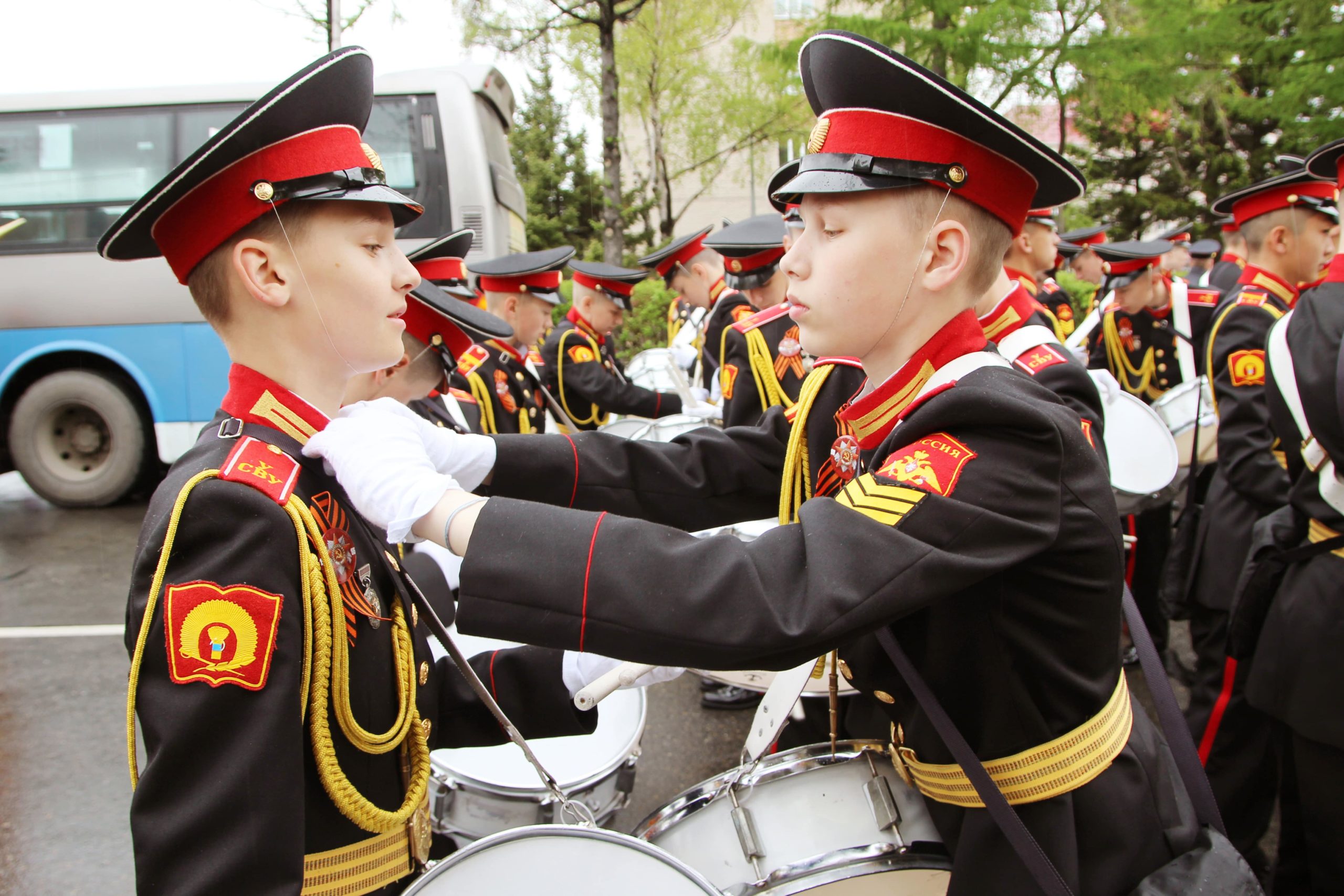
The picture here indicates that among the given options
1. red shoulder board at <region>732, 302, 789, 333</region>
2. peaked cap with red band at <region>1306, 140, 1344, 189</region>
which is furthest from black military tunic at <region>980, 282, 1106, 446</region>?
red shoulder board at <region>732, 302, 789, 333</region>

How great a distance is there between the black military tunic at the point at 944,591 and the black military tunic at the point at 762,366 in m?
2.68

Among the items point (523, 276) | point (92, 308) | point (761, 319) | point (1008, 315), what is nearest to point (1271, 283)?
point (1008, 315)

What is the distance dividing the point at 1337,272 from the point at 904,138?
1.59 meters

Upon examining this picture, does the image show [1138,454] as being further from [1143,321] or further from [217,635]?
[217,635]

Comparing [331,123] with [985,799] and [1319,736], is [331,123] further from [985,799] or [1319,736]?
[1319,736]

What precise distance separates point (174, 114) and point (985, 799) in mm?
8925

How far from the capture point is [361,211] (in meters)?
1.46

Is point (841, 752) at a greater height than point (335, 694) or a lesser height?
lesser

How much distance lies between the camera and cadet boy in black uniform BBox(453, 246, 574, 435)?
197 inches

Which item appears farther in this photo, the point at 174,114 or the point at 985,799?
the point at 174,114

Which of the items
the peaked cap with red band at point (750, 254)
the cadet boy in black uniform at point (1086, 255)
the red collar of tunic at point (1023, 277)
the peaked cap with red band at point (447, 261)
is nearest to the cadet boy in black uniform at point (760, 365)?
the peaked cap with red band at point (750, 254)

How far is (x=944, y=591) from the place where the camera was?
1163mm

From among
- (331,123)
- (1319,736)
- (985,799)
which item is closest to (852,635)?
(985,799)

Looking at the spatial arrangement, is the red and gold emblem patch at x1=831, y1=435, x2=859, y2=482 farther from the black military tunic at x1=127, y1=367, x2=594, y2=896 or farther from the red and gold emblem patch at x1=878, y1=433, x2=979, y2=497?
the black military tunic at x1=127, y1=367, x2=594, y2=896
